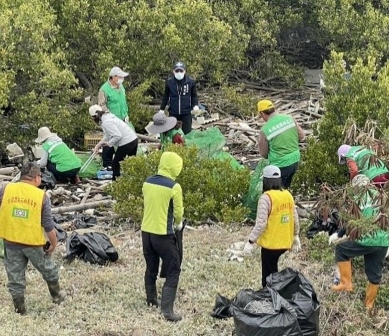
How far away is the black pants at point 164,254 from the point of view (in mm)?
7203

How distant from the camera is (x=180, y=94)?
13.0m

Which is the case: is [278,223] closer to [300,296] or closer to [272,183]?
[272,183]

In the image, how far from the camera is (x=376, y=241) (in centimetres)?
744

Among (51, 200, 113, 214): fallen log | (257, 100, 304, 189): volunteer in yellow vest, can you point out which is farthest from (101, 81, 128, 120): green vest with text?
(257, 100, 304, 189): volunteer in yellow vest

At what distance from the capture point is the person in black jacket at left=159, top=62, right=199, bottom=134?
1301cm

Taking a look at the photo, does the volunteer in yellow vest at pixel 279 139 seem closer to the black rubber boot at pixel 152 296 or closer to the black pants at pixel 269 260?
the black pants at pixel 269 260

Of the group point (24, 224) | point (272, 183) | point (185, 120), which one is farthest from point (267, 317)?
point (185, 120)

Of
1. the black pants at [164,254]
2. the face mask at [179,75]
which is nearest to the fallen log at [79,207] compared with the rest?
the face mask at [179,75]

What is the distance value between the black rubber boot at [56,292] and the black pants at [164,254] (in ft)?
3.37

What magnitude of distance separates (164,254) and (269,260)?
4.14 feet

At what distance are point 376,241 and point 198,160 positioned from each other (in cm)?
381

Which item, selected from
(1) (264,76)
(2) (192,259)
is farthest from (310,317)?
(1) (264,76)

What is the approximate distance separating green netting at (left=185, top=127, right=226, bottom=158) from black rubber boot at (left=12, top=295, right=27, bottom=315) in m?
4.58

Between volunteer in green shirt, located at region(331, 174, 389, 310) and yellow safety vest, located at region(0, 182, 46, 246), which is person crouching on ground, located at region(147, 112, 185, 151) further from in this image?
yellow safety vest, located at region(0, 182, 46, 246)
